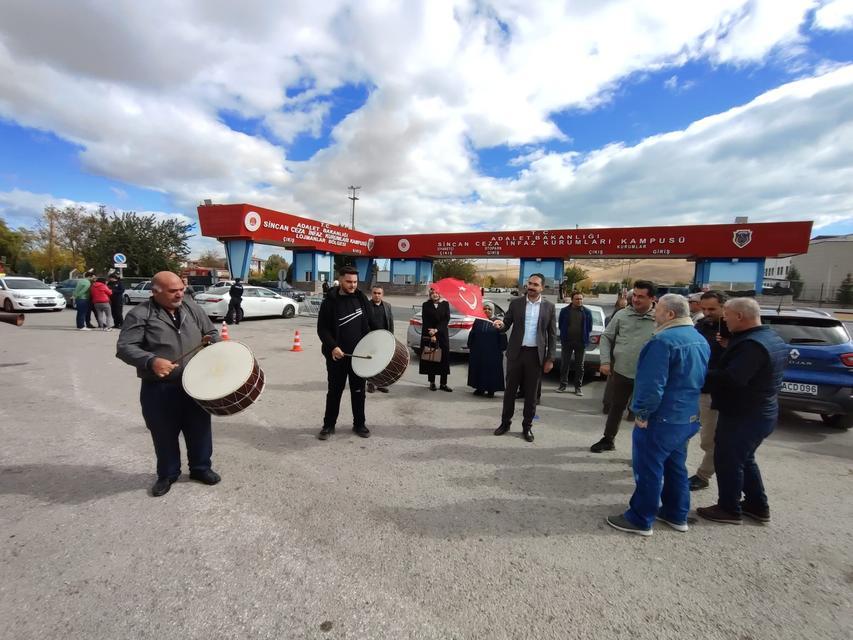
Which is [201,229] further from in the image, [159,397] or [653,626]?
[653,626]

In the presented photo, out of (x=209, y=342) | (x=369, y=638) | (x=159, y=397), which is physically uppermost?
(x=209, y=342)

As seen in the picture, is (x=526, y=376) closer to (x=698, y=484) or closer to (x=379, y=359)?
(x=379, y=359)

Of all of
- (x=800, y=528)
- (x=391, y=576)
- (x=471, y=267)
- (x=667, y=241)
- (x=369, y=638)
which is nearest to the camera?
(x=369, y=638)

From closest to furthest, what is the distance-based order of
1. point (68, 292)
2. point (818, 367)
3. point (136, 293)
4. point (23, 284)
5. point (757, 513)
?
point (757, 513)
point (818, 367)
point (23, 284)
point (68, 292)
point (136, 293)

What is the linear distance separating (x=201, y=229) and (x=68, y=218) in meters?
31.8

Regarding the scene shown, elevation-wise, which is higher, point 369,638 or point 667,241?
point 667,241

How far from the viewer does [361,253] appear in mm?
36031

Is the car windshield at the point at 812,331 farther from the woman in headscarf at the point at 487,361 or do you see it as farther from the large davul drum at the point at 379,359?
the large davul drum at the point at 379,359

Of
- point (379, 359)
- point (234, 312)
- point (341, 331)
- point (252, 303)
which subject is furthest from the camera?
point (252, 303)

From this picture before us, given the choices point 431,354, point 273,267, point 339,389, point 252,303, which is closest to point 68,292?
point 252,303

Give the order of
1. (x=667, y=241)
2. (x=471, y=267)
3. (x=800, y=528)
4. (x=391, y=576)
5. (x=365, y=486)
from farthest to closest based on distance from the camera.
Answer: (x=471, y=267) < (x=667, y=241) < (x=365, y=486) < (x=800, y=528) < (x=391, y=576)

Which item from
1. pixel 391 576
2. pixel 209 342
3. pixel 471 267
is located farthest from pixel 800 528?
pixel 471 267

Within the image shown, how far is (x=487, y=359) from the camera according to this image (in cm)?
639

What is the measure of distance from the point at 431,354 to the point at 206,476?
395 centimetres
